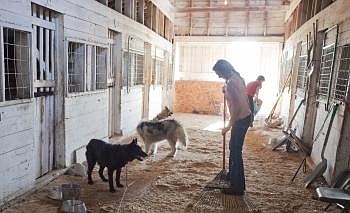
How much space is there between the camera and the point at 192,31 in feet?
45.2

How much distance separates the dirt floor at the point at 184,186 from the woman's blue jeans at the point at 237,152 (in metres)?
0.25

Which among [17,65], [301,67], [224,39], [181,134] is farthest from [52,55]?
[224,39]

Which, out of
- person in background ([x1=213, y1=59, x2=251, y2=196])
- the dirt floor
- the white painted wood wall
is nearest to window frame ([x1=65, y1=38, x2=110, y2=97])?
the white painted wood wall

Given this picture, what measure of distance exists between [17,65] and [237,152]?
10.1ft

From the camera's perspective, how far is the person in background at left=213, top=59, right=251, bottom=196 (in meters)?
3.90

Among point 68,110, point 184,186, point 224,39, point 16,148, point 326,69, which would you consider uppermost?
point 224,39

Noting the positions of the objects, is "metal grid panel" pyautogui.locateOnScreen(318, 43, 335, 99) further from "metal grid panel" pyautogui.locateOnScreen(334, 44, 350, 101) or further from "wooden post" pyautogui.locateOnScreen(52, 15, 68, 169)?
"wooden post" pyautogui.locateOnScreen(52, 15, 68, 169)

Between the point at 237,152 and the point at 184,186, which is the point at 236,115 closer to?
the point at 237,152

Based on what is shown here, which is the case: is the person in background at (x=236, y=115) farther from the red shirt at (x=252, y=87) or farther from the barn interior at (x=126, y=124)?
the red shirt at (x=252, y=87)

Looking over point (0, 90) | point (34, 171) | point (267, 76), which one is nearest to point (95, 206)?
point (34, 171)

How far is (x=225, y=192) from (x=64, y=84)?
2905mm

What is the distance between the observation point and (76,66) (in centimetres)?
509

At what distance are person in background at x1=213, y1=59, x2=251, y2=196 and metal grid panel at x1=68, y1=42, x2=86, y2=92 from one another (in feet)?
8.09

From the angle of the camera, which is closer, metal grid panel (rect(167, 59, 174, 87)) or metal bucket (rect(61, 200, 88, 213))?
metal bucket (rect(61, 200, 88, 213))
